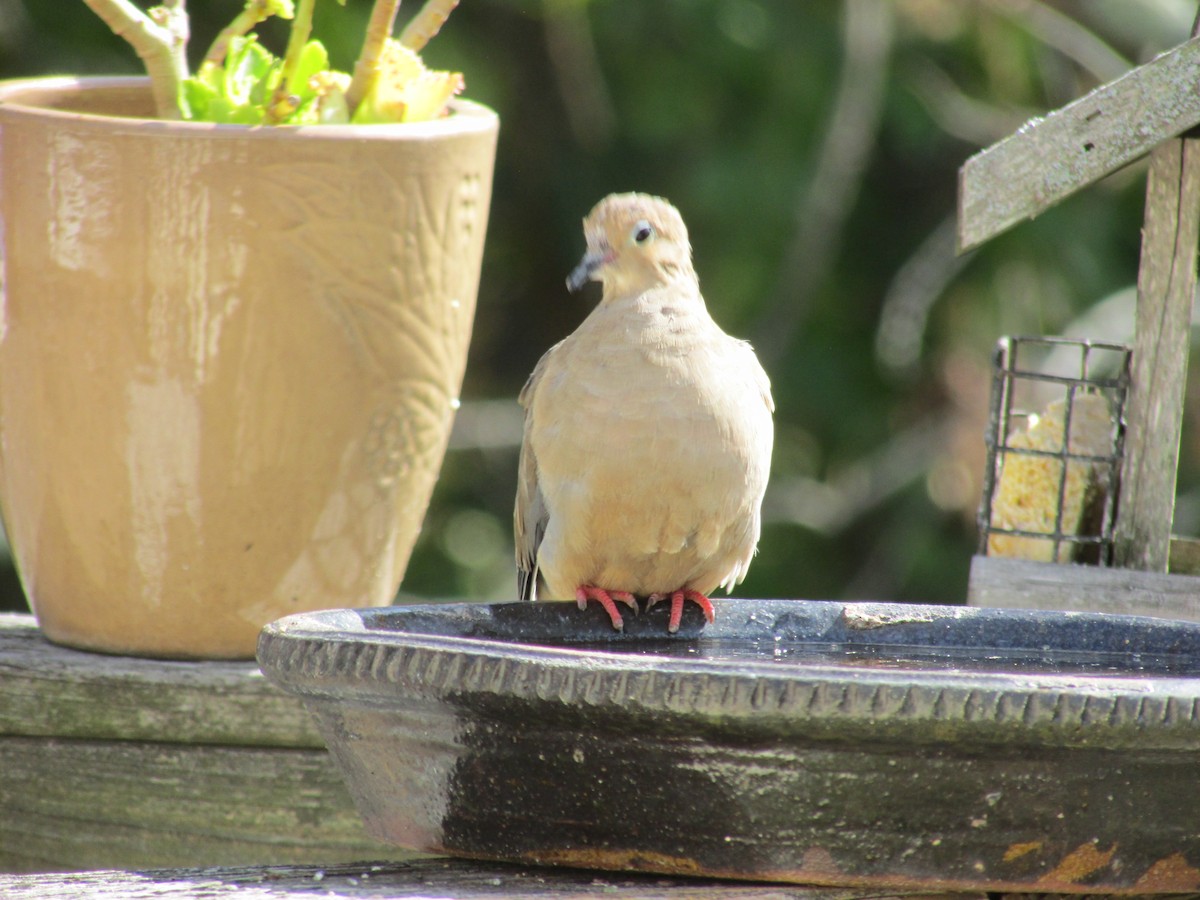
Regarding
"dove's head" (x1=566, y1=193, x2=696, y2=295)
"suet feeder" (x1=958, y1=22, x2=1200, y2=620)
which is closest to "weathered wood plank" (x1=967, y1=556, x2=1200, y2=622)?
"suet feeder" (x1=958, y1=22, x2=1200, y2=620)

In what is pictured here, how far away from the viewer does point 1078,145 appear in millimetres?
2328

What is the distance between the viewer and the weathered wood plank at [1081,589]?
250 centimetres

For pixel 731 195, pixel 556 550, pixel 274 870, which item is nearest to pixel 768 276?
pixel 731 195

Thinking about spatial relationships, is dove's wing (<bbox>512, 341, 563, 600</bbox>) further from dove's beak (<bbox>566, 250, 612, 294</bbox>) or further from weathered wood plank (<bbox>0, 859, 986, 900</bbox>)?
weathered wood plank (<bbox>0, 859, 986, 900</bbox>)

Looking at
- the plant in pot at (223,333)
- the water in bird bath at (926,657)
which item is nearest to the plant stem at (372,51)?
the plant in pot at (223,333)

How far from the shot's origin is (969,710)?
4.41ft

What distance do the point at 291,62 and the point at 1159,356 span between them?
1498 millimetres

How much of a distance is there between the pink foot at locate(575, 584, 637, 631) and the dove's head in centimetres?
46

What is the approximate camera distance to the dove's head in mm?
2408

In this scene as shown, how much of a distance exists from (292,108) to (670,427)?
2.55 feet

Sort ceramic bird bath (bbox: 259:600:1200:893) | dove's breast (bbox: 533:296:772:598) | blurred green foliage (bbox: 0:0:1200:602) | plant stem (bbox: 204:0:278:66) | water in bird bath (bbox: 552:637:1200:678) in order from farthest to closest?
blurred green foliage (bbox: 0:0:1200:602) < plant stem (bbox: 204:0:278:66) < dove's breast (bbox: 533:296:772:598) < water in bird bath (bbox: 552:637:1200:678) < ceramic bird bath (bbox: 259:600:1200:893)

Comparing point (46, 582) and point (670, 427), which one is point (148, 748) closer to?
point (46, 582)

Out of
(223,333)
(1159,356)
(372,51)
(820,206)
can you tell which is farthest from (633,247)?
(820,206)

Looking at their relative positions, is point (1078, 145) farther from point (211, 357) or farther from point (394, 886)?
point (394, 886)
